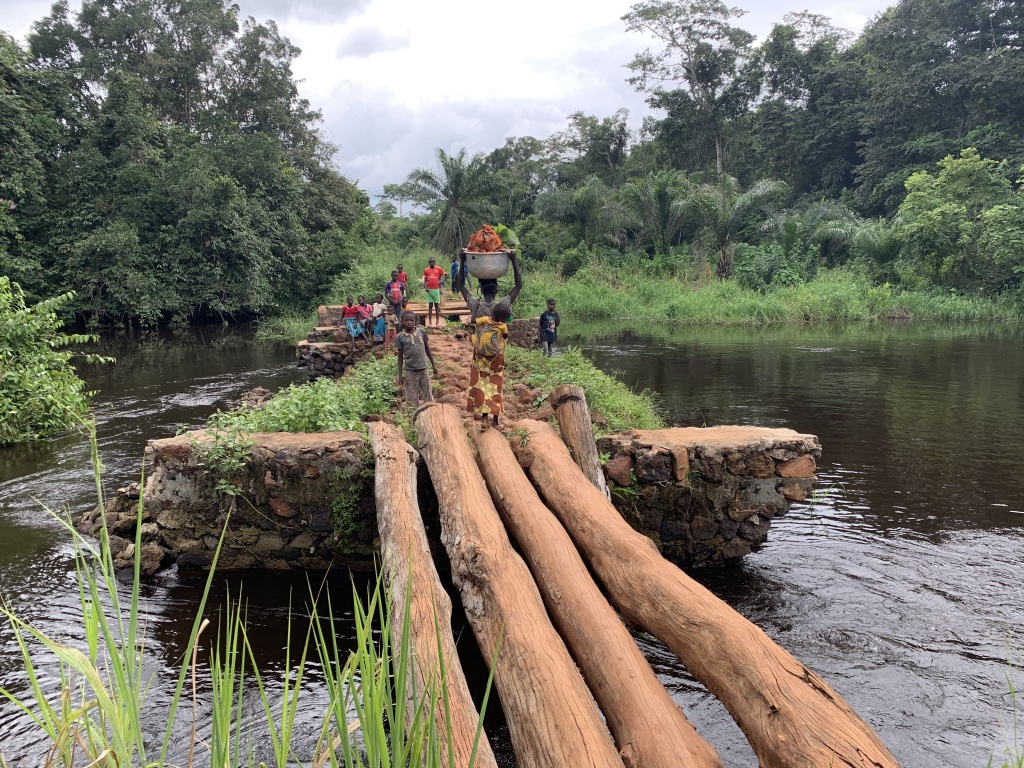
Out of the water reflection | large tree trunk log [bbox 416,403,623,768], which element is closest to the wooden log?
large tree trunk log [bbox 416,403,623,768]

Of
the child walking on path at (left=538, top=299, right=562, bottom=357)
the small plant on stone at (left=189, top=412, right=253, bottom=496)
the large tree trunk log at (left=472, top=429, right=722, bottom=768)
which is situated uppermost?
the child walking on path at (left=538, top=299, right=562, bottom=357)

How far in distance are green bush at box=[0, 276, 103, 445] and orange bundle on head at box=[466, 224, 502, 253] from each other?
729 centimetres

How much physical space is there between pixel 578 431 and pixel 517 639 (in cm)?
291

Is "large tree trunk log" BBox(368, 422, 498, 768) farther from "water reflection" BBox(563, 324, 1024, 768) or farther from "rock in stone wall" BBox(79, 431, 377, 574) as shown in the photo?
"water reflection" BBox(563, 324, 1024, 768)

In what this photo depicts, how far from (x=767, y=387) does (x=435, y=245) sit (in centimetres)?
1920

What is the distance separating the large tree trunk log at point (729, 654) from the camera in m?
2.63

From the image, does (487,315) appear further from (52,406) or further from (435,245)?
(435,245)

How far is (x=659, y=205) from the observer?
105 ft

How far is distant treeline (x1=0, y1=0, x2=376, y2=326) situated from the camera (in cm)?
2338

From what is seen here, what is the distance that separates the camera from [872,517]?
7562 millimetres

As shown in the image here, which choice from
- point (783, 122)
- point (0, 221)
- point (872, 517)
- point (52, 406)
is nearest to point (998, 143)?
point (783, 122)

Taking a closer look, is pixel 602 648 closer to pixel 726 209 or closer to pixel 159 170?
pixel 159 170

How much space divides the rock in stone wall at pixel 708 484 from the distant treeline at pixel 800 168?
2495 cm

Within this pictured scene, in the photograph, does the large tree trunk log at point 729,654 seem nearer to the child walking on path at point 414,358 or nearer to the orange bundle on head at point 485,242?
the orange bundle on head at point 485,242
